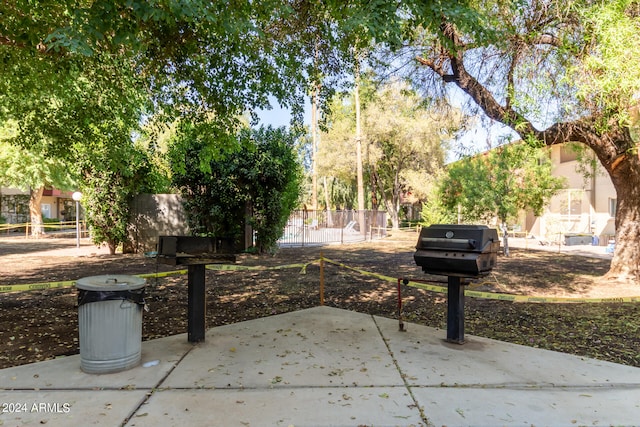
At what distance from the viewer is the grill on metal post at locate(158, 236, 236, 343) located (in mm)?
4715

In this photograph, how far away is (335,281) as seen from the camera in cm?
995

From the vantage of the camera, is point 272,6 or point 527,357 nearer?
point 527,357

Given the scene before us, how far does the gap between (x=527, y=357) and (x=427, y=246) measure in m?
1.66

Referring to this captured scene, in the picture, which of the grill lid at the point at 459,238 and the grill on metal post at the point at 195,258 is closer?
the grill lid at the point at 459,238

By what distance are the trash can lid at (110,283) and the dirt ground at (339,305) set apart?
1357 millimetres

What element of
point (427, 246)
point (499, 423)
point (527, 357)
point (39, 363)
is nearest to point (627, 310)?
point (527, 357)

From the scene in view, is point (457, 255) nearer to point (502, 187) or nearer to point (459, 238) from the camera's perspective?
point (459, 238)

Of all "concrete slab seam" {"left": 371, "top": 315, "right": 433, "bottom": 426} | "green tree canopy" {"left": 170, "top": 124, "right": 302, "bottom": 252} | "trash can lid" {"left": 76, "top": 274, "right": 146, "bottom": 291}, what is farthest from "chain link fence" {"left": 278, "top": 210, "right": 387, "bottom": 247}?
"trash can lid" {"left": 76, "top": 274, "right": 146, "bottom": 291}

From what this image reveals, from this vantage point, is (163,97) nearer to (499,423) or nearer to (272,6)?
(272,6)

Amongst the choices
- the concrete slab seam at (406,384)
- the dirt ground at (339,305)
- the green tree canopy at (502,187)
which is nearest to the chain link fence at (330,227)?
the green tree canopy at (502,187)

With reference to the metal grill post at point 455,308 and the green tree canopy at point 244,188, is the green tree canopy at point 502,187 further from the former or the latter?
the metal grill post at point 455,308

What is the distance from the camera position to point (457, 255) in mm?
4527

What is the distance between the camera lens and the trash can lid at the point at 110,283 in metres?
3.80

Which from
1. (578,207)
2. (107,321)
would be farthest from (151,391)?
(578,207)
